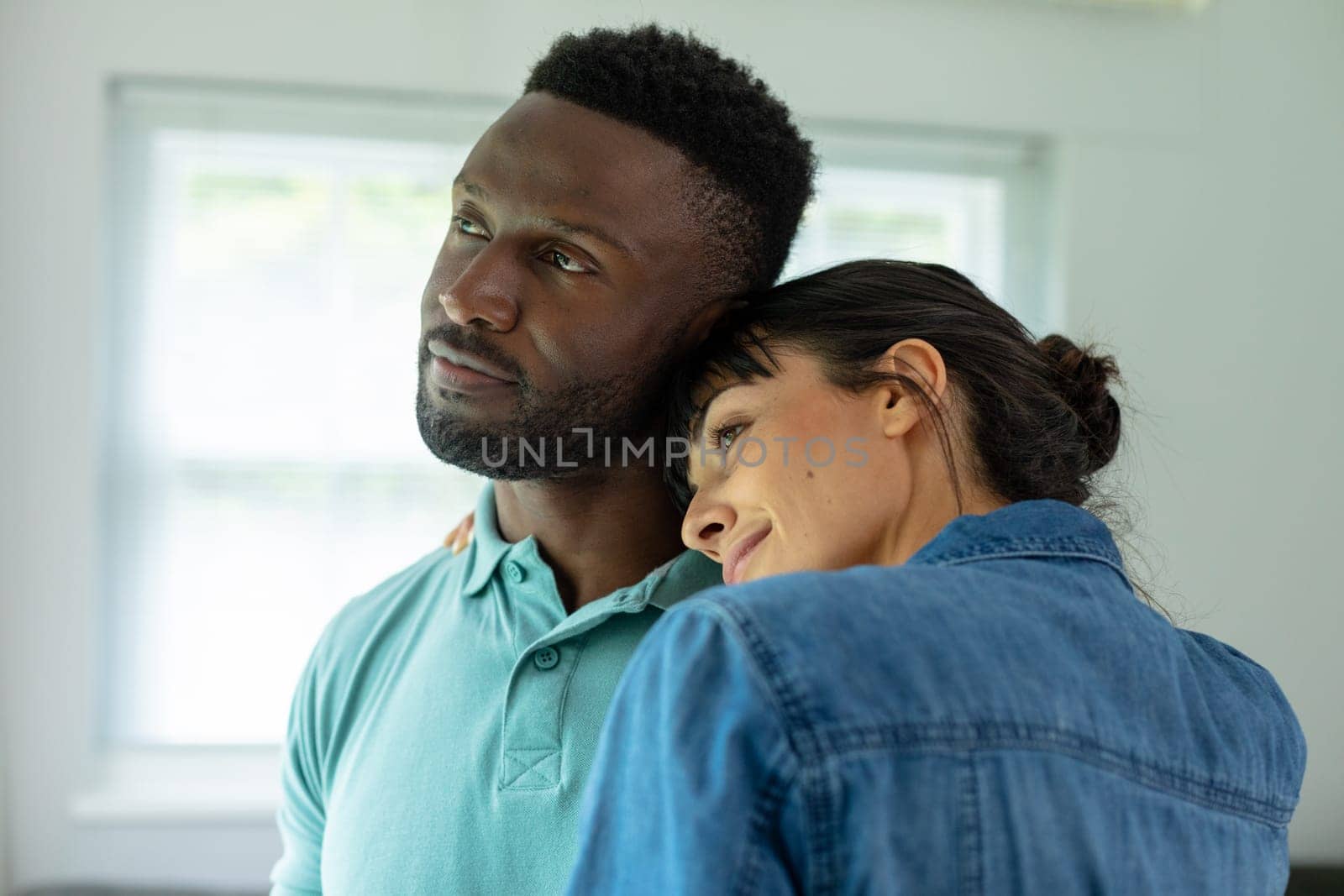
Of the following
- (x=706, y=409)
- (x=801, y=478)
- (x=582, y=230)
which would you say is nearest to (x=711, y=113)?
(x=582, y=230)

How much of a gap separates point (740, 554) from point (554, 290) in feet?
0.95

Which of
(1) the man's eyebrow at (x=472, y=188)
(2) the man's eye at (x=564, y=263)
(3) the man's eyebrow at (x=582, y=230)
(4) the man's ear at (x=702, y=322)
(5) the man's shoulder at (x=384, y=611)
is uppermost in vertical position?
(1) the man's eyebrow at (x=472, y=188)

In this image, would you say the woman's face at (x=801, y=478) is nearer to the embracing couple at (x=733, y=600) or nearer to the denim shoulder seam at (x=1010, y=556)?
the embracing couple at (x=733, y=600)

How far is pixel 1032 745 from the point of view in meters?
0.53

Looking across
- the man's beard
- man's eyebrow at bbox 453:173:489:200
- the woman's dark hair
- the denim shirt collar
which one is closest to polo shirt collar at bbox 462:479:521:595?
the man's beard

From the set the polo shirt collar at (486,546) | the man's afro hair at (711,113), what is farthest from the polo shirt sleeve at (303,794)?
the man's afro hair at (711,113)

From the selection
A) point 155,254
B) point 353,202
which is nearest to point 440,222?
point 353,202

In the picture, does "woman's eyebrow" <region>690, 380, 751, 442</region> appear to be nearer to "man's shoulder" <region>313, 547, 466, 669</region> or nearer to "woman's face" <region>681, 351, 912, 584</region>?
"woman's face" <region>681, 351, 912, 584</region>

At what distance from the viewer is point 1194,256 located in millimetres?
2717

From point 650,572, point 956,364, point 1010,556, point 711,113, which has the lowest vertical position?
point 650,572

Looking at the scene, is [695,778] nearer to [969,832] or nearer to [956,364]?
[969,832]

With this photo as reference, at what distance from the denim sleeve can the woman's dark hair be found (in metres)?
0.40

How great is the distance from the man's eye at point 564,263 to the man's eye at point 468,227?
8 cm

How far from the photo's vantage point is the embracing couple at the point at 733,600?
1.64 ft
